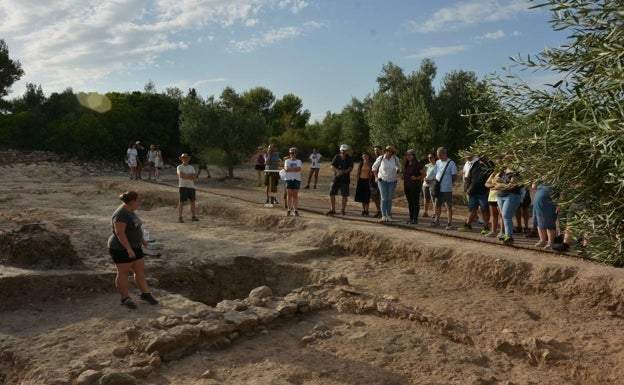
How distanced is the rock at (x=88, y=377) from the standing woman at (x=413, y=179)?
8.23 metres

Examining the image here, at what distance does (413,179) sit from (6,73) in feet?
127

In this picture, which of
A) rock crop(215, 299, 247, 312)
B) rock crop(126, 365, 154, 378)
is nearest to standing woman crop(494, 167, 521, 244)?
rock crop(215, 299, 247, 312)

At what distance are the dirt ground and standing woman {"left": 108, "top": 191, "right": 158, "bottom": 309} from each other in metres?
0.38

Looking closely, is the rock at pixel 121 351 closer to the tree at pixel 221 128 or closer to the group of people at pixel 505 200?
the group of people at pixel 505 200

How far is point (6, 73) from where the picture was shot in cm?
3934

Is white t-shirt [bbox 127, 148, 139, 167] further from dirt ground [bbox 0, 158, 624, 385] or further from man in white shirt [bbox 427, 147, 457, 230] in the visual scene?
man in white shirt [bbox 427, 147, 457, 230]

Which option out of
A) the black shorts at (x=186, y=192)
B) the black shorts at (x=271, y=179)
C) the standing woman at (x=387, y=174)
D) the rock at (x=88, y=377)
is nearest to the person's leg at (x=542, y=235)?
the standing woman at (x=387, y=174)

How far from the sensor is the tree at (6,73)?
128 ft

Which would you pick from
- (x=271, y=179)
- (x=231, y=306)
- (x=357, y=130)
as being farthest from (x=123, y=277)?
(x=357, y=130)

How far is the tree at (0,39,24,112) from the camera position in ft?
128

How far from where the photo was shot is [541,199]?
359 inches

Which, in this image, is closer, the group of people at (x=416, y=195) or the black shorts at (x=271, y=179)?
the group of people at (x=416, y=195)

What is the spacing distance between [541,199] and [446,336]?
3.65 m

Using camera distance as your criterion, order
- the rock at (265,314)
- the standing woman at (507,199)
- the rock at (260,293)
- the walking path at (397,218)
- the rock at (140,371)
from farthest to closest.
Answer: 1. the walking path at (397,218)
2. the standing woman at (507,199)
3. the rock at (260,293)
4. the rock at (265,314)
5. the rock at (140,371)
